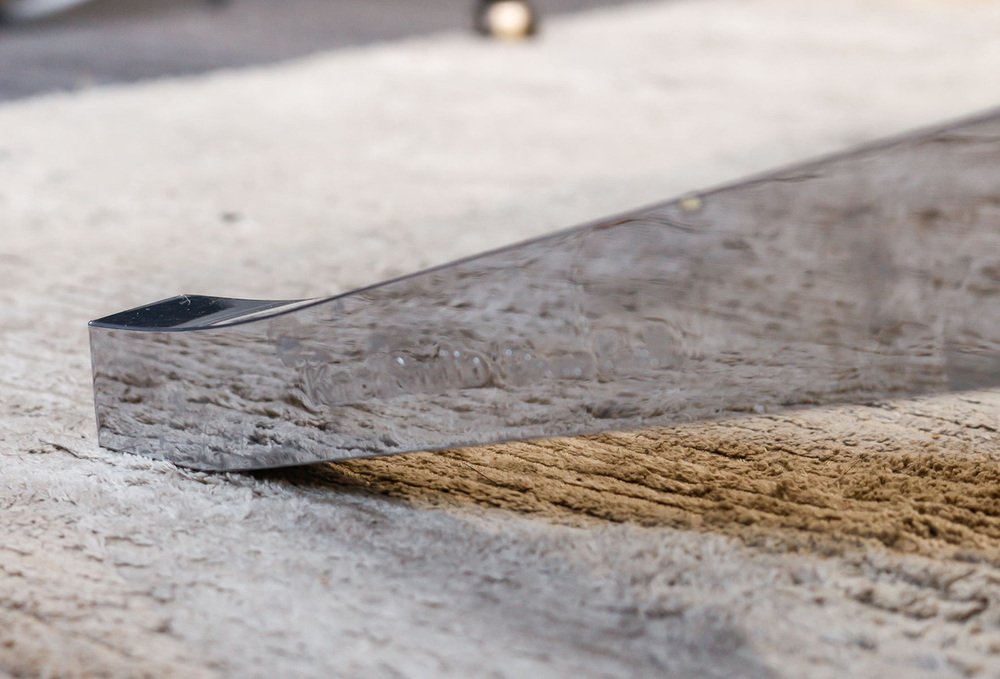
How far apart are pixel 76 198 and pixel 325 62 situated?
996mm

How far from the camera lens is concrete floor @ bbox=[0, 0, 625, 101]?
84.3 inches

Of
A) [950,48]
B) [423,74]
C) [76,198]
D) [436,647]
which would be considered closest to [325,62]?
[423,74]

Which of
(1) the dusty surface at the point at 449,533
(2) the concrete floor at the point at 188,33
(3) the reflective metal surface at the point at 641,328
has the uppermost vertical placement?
(2) the concrete floor at the point at 188,33

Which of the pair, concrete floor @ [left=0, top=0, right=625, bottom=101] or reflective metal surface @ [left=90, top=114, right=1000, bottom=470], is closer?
reflective metal surface @ [left=90, top=114, right=1000, bottom=470]

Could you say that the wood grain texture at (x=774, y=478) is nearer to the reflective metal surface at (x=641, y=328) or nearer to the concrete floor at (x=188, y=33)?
the reflective metal surface at (x=641, y=328)

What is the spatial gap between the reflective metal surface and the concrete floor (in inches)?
60.1

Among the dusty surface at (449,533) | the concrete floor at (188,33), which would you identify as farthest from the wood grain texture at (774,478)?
the concrete floor at (188,33)

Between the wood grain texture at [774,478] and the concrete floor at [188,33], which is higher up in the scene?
the concrete floor at [188,33]

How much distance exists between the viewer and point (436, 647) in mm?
Result: 496

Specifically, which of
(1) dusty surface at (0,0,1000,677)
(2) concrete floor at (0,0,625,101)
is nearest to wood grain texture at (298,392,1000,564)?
(1) dusty surface at (0,0,1000,677)

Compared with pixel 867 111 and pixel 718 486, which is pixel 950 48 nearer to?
pixel 867 111

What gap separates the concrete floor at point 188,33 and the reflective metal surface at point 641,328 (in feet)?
5.01

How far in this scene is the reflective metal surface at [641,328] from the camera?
52 centimetres

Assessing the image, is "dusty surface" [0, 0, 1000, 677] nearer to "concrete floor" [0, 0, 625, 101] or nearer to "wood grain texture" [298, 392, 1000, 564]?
"wood grain texture" [298, 392, 1000, 564]
